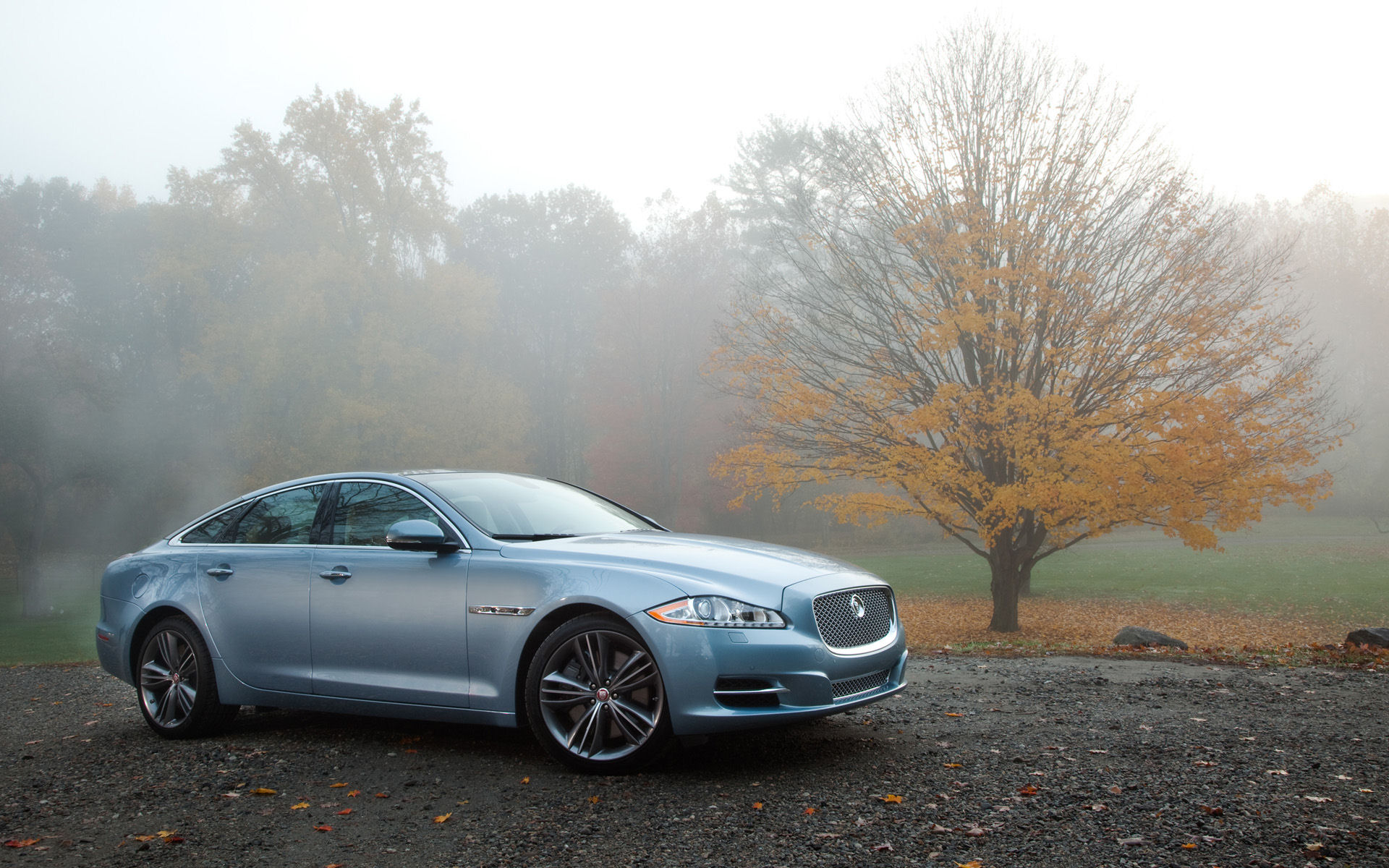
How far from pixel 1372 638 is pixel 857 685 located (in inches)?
302

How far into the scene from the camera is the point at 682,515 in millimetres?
37875

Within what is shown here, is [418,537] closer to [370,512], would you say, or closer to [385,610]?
[385,610]

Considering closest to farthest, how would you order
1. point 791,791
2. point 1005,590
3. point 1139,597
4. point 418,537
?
point 791,791, point 418,537, point 1005,590, point 1139,597

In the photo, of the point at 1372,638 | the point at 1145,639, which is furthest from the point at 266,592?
the point at 1372,638

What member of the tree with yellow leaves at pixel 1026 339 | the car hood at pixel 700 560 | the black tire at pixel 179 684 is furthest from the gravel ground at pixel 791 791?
the tree with yellow leaves at pixel 1026 339

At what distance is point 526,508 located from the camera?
5691 millimetres

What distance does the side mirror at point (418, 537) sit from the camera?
4.96 metres

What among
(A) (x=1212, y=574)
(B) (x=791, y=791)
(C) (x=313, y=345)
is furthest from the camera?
(C) (x=313, y=345)

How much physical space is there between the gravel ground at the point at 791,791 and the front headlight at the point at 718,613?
0.74 metres

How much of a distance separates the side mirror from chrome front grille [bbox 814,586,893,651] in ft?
6.36

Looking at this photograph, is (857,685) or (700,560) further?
(700,560)

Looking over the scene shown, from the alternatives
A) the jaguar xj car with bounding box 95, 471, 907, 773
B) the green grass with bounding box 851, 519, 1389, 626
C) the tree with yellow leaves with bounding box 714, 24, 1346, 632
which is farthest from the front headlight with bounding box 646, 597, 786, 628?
the green grass with bounding box 851, 519, 1389, 626

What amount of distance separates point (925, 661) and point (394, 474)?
5031 millimetres

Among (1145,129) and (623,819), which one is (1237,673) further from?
(1145,129)
